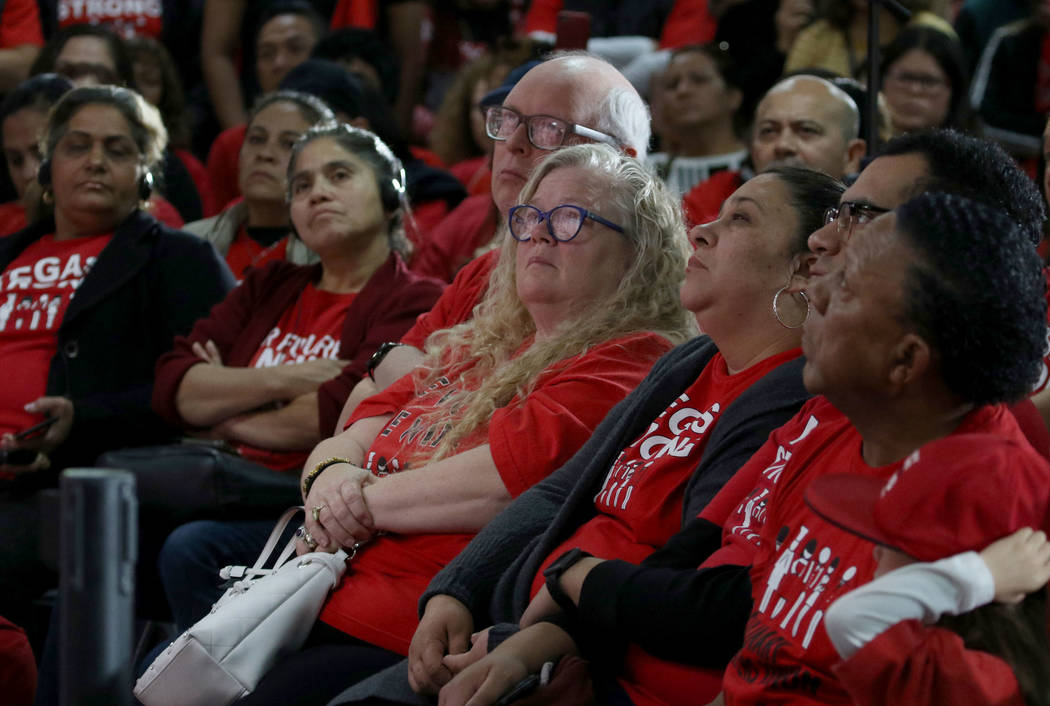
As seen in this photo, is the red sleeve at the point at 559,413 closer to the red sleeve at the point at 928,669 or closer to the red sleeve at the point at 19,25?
the red sleeve at the point at 928,669

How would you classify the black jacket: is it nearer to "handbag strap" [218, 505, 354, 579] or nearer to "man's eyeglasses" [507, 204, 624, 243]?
"handbag strap" [218, 505, 354, 579]

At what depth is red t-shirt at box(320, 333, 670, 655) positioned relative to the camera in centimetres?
214

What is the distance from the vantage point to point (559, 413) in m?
2.14

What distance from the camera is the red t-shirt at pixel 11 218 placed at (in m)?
4.28

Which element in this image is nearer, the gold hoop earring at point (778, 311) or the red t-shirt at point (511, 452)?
the gold hoop earring at point (778, 311)

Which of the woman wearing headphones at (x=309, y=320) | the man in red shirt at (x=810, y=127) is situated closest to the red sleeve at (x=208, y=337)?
the woman wearing headphones at (x=309, y=320)

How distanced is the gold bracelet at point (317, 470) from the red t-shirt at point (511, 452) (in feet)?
0.51

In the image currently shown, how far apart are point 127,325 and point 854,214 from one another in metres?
2.23

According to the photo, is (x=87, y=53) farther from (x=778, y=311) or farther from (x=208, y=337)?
(x=778, y=311)

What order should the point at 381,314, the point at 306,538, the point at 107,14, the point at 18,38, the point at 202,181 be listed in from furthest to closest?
1. the point at 107,14
2. the point at 18,38
3. the point at 202,181
4. the point at 381,314
5. the point at 306,538

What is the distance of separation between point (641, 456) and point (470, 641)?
1.25 ft

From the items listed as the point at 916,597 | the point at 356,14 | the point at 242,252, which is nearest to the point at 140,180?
the point at 242,252

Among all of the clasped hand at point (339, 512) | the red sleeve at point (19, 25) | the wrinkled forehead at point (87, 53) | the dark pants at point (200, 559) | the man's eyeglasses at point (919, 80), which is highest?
the red sleeve at point (19, 25)

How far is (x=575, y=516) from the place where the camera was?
2014 mm
